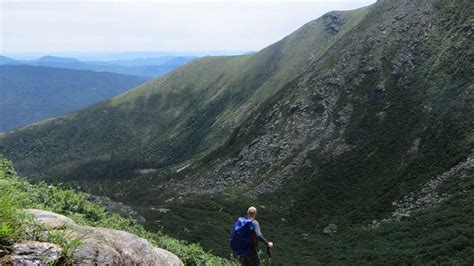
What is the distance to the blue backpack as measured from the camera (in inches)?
638

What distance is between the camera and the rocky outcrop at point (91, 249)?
9.30m

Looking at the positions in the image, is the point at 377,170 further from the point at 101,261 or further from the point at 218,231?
the point at 101,261

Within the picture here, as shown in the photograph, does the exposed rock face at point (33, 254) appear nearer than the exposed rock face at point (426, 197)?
Yes

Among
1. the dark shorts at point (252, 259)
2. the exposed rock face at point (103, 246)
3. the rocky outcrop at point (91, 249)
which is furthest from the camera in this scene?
the dark shorts at point (252, 259)

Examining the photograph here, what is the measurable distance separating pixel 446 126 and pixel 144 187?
135 m

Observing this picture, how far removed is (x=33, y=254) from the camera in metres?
9.25

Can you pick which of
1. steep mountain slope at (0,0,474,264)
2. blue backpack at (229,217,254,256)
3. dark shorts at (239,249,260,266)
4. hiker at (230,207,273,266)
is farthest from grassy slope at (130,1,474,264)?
blue backpack at (229,217,254,256)

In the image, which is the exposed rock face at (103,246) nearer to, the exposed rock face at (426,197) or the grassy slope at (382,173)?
the grassy slope at (382,173)

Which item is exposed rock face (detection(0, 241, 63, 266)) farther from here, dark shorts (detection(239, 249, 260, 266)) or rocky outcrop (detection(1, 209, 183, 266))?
dark shorts (detection(239, 249, 260, 266))

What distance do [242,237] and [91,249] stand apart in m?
6.79

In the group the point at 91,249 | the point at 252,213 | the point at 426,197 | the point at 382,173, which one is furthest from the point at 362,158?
the point at 91,249

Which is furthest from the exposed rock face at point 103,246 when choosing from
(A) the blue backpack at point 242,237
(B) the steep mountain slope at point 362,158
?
(B) the steep mountain slope at point 362,158

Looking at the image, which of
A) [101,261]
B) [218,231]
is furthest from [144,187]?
[101,261]

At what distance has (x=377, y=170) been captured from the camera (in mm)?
120062
